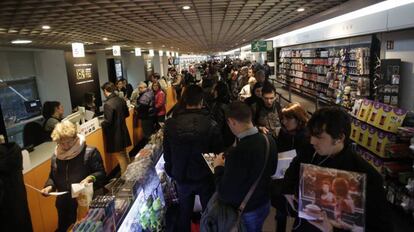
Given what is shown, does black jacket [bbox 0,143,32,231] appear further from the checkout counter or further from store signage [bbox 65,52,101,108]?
store signage [bbox 65,52,101,108]

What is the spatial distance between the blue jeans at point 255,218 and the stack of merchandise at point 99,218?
95cm

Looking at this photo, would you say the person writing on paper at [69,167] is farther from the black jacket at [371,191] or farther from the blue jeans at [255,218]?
the black jacket at [371,191]

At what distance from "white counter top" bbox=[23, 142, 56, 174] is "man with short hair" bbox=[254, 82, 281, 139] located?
2.78m

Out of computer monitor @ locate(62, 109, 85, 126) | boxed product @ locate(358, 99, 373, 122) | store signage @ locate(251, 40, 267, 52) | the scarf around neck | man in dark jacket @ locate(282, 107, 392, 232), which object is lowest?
boxed product @ locate(358, 99, 373, 122)

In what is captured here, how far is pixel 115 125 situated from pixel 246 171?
12.2ft

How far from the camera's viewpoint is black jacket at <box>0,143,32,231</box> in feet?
9.07

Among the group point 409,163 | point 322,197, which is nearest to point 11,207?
point 322,197

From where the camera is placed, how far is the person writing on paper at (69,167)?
294 centimetres

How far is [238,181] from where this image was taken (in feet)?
7.20

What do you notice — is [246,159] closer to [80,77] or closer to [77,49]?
[77,49]

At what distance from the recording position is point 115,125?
5.39 m

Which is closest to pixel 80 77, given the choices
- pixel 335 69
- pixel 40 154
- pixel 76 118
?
pixel 76 118

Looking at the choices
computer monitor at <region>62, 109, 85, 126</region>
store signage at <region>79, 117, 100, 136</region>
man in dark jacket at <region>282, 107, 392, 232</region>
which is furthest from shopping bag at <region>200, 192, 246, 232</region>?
computer monitor at <region>62, 109, 85, 126</region>

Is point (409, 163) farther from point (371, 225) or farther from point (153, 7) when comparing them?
point (153, 7)
